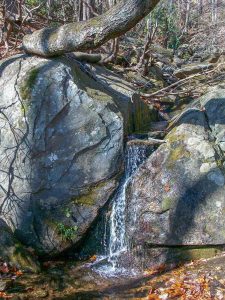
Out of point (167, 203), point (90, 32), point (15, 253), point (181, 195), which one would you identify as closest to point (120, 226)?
point (167, 203)

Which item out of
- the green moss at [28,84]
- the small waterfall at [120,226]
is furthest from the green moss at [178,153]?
the green moss at [28,84]

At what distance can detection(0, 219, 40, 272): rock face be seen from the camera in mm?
6156

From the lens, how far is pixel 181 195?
6.60 m

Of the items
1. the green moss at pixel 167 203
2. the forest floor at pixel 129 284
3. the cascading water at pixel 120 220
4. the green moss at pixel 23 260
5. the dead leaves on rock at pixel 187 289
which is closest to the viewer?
the dead leaves on rock at pixel 187 289

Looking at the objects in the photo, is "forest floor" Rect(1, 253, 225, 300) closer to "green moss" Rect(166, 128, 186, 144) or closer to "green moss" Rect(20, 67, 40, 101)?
"green moss" Rect(166, 128, 186, 144)

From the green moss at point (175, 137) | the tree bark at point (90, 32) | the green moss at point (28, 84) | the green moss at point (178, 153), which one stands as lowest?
the green moss at point (178, 153)

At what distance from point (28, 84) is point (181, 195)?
9.99ft

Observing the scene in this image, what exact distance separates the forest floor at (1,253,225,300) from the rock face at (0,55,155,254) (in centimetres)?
69

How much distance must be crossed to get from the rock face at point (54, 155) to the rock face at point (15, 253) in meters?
0.35

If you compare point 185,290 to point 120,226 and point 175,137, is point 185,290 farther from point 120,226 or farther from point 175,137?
point 175,137

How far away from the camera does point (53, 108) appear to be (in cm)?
691

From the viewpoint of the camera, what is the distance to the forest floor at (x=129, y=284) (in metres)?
5.35

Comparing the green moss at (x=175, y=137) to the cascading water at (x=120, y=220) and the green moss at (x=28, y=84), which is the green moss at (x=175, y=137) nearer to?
the cascading water at (x=120, y=220)

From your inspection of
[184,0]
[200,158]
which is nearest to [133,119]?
[200,158]
